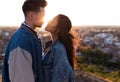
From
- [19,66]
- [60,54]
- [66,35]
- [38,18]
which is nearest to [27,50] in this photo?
[19,66]

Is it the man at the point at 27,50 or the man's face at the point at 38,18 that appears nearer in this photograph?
the man at the point at 27,50

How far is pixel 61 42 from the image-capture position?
3184 millimetres

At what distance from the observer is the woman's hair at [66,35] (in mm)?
3186

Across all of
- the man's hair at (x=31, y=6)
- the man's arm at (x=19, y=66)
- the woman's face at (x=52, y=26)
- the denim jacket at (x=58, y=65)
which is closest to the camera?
the man's arm at (x=19, y=66)

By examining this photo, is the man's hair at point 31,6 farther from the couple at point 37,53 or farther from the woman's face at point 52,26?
the woman's face at point 52,26

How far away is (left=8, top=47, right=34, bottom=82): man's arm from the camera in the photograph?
2793mm

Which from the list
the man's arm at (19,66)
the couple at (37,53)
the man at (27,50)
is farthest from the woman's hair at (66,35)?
the man's arm at (19,66)

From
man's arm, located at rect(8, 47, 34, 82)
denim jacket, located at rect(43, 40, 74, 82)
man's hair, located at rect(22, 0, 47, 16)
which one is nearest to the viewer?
man's arm, located at rect(8, 47, 34, 82)

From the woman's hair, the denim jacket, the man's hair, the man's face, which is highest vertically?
the man's hair

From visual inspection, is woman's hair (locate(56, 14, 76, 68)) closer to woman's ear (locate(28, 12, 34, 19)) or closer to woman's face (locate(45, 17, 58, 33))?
woman's face (locate(45, 17, 58, 33))

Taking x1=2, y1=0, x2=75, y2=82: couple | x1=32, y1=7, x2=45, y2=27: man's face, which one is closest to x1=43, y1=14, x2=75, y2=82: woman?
x1=2, y1=0, x2=75, y2=82: couple

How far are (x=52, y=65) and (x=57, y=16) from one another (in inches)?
14.7

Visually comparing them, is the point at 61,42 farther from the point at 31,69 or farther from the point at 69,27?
the point at 31,69

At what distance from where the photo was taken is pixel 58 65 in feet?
10.0
